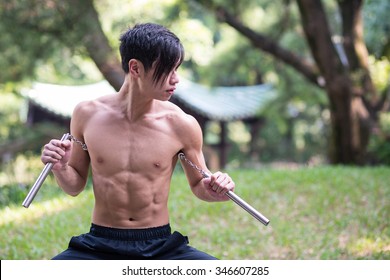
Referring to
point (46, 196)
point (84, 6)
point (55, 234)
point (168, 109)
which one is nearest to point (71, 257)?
point (168, 109)

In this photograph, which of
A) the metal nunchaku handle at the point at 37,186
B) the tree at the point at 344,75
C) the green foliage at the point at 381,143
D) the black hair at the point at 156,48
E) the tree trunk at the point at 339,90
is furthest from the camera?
the green foliage at the point at 381,143

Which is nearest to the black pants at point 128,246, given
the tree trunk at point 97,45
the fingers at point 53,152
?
the fingers at point 53,152

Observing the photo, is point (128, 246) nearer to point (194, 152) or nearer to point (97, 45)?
point (194, 152)

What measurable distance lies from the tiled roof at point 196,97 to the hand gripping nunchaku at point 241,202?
11.5m

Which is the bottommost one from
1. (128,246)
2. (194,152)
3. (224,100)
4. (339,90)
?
(224,100)

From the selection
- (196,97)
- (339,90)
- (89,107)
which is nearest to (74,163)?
(89,107)

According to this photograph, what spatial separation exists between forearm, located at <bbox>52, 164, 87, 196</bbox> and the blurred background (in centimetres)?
214

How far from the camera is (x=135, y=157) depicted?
8.64 ft

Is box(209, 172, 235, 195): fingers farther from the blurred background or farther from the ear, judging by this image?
the blurred background

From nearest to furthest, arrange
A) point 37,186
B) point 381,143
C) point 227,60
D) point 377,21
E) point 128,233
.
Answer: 1. point 37,186
2. point 128,233
3. point 377,21
4. point 381,143
5. point 227,60

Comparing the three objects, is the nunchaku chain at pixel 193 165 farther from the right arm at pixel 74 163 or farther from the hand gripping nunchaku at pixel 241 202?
the right arm at pixel 74 163

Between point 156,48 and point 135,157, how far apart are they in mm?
460

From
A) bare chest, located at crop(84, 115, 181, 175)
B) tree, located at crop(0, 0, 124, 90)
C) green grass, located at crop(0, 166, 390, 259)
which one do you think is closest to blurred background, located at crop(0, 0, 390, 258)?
tree, located at crop(0, 0, 124, 90)

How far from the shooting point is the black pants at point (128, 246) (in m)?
2.50
